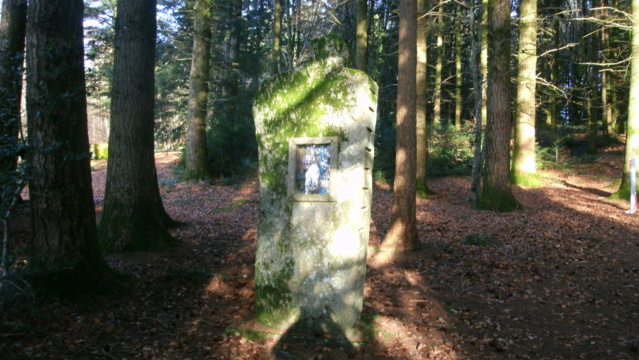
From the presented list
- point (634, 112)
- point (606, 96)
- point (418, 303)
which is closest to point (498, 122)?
point (634, 112)

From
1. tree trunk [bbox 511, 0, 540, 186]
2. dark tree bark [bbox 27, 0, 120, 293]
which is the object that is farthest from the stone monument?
tree trunk [bbox 511, 0, 540, 186]

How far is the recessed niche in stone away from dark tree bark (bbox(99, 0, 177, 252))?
3.83m

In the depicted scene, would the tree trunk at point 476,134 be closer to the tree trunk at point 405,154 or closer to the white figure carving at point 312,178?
the tree trunk at point 405,154

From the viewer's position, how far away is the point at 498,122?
11938 millimetres

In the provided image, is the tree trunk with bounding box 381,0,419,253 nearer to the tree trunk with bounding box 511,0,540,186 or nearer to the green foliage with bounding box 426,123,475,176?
the tree trunk with bounding box 511,0,540,186

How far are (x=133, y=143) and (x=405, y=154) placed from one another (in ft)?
17.6

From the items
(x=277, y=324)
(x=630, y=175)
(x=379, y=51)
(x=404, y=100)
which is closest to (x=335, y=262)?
(x=277, y=324)

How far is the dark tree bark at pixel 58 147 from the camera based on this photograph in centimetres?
476

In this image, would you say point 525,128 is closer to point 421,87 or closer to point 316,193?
point 421,87

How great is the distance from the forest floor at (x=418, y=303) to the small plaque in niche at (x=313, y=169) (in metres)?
1.76

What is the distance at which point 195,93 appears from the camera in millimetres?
17625

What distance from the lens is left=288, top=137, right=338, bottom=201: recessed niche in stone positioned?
16.0ft

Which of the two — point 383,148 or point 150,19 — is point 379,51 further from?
point 150,19

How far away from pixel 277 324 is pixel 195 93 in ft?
48.0
